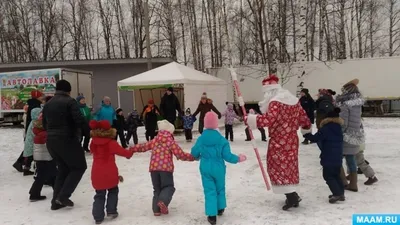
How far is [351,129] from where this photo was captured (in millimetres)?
5914

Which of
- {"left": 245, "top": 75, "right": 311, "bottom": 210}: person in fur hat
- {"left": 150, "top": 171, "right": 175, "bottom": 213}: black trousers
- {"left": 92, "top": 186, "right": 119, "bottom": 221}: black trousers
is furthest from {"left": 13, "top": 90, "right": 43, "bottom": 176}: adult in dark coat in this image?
{"left": 245, "top": 75, "right": 311, "bottom": 210}: person in fur hat

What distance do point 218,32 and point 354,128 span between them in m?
27.1

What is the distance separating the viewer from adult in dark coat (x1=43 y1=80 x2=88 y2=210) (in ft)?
17.4

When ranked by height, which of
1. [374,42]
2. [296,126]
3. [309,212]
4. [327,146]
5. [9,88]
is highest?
[374,42]

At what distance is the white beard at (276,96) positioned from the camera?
502cm

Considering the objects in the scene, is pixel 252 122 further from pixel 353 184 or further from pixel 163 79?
pixel 163 79

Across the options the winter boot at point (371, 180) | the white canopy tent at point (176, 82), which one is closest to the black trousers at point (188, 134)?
the white canopy tent at point (176, 82)

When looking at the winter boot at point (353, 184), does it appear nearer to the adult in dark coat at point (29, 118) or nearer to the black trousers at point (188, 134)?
Answer: the adult in dark coat at point (29, 118)

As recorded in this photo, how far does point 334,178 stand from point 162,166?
97.2 inches

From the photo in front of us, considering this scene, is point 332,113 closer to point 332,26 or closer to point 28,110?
point 28,110

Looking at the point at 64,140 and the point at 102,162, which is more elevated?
the point at 64,140

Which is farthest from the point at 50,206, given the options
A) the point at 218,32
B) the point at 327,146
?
the point at 218,32

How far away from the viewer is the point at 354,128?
5914 mm

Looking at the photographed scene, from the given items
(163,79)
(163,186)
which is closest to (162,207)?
(163,186)
